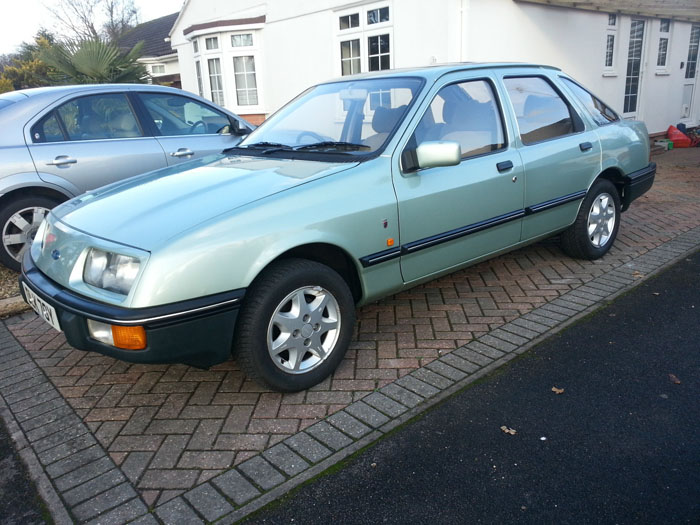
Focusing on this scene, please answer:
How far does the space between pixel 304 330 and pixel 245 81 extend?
13.1m

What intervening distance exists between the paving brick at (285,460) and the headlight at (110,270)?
1031 mm

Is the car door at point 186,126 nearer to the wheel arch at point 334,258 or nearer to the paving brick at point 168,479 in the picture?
the wheel arch at point 334,258

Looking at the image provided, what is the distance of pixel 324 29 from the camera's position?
39.0ft

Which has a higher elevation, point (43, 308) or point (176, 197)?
point (176, 197)

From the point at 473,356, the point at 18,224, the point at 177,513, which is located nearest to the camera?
the point at 177,513

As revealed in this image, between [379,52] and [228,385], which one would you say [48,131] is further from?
[379,52]

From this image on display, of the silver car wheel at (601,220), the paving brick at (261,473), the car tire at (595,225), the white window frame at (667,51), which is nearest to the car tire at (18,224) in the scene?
the paving brick at (261,473)

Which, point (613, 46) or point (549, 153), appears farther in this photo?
point (613, 46)

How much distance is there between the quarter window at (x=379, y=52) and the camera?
1070 centimetres

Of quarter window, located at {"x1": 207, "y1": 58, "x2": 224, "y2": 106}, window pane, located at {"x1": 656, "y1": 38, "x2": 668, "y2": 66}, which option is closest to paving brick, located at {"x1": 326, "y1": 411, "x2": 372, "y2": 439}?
quarter window, located at {"x1": 207, "y1": 58, "x2": 224, "y2": 106}

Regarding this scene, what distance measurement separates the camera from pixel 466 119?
→ 3.96 meters

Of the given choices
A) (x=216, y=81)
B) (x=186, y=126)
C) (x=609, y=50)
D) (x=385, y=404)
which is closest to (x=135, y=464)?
(x=385, y=404)

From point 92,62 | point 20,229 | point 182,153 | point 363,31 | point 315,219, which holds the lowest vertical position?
point 20,229

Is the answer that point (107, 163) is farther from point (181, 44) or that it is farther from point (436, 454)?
point (181, 44)
